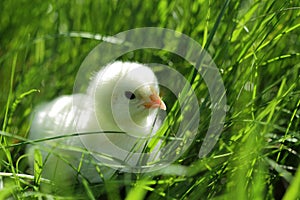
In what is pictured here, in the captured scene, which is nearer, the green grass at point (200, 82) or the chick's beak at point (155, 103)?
the green grass at point (200, 82)

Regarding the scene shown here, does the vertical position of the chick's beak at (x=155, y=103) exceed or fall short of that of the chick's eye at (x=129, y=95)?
it falls short

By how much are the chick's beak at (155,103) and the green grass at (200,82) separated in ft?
0.30

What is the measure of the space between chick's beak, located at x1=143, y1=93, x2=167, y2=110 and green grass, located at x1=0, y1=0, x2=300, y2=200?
0.09 meters

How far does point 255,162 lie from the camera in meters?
1.06

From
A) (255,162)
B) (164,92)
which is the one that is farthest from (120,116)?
(255,162)

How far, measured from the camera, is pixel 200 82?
1220 mm

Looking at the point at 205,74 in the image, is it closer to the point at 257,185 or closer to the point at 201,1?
the point at 201,1

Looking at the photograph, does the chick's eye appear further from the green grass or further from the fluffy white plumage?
the green grass

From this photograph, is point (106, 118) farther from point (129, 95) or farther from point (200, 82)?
point (200, 82)

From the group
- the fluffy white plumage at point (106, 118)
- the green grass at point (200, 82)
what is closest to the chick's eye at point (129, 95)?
the fluffy white plumage at point (106, 118)

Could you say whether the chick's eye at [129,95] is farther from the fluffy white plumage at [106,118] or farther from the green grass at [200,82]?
the green grass at [200,82]

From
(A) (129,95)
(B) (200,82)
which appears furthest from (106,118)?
(B) (200,82)

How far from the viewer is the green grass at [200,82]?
41.8 inches

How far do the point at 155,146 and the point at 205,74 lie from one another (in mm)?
201
